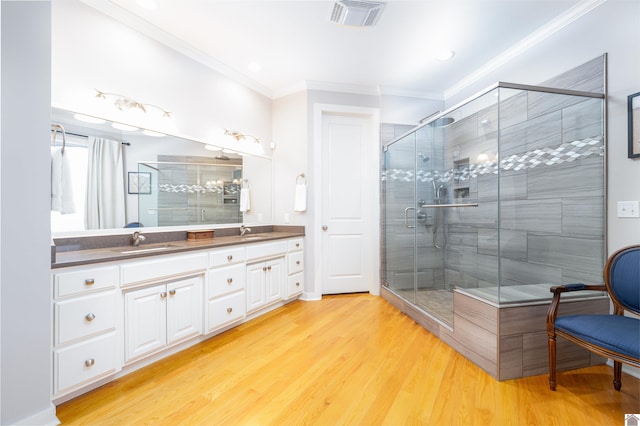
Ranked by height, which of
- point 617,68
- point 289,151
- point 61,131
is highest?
point 617,68

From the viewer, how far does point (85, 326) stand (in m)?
1.58

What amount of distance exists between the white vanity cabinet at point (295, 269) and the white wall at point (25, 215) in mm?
2146

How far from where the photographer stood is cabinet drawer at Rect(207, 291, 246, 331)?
2348 mm

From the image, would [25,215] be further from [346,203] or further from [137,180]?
[346,203]

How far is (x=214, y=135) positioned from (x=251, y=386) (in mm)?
2481

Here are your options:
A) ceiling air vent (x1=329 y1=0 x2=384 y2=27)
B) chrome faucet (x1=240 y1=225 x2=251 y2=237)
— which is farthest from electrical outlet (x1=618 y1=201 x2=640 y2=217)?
chrome faucet (x1=240 y1=225 x2=251 y2=237)

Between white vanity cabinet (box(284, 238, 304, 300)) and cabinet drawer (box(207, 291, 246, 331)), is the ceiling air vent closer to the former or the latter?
white vanity cabinet (box(284, 238, 304, 300))

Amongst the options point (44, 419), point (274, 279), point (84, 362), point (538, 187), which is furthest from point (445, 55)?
point (44, 419)

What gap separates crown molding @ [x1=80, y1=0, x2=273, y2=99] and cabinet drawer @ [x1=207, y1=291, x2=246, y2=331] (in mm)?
2407

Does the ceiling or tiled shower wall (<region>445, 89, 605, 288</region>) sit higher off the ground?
the ceiling

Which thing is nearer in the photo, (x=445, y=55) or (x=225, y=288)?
(x=225, y=288)

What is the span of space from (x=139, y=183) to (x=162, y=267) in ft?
2.82

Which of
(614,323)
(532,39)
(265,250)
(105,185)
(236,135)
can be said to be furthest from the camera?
(236,135)

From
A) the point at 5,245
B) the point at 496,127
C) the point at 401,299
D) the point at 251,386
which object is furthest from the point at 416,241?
the point at 5,245
